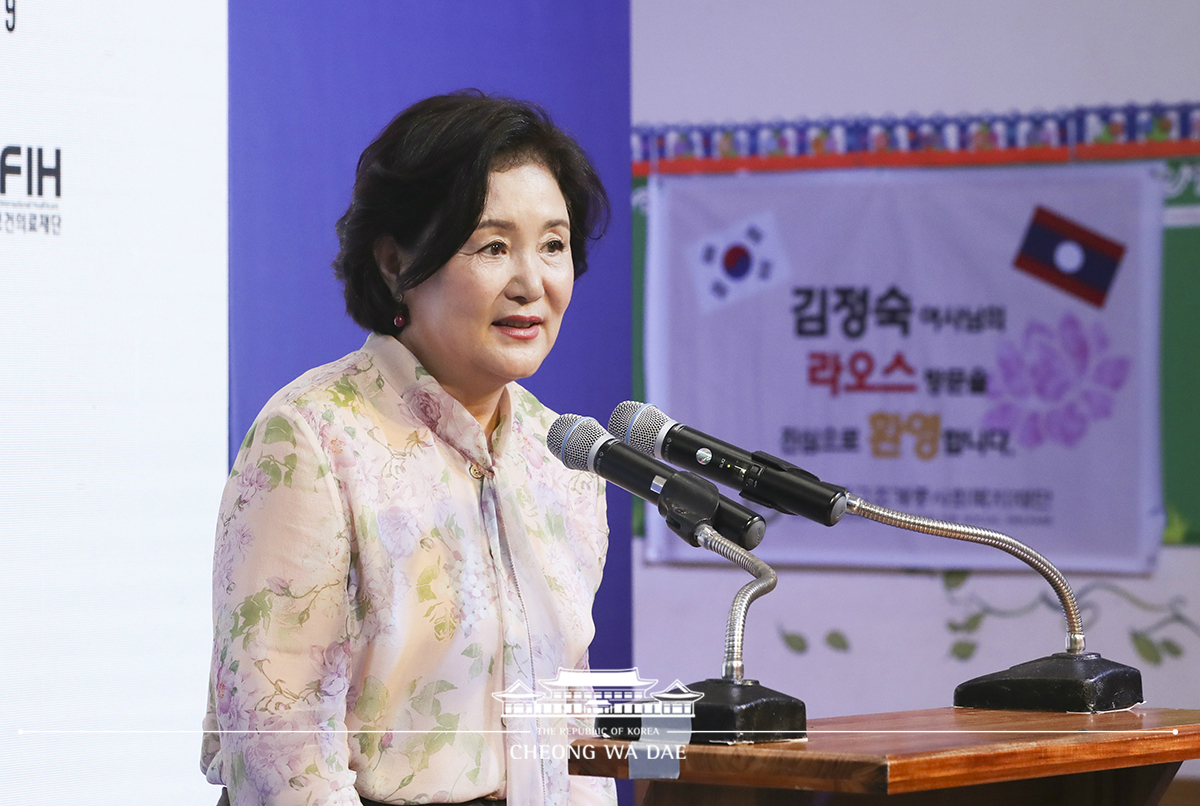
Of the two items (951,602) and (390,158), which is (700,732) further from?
(951,602)

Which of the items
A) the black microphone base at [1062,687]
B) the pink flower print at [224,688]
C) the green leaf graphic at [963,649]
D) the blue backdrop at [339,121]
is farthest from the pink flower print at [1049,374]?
the pink flower print at [224,688]

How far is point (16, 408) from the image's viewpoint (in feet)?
5.57

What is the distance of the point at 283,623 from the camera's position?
132cm

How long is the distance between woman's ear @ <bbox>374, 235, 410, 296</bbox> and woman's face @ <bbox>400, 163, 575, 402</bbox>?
1.2 inches

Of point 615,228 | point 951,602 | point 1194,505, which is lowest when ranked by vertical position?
point 951,602

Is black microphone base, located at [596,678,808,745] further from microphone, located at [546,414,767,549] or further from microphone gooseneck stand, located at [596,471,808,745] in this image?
microphone, located at [546,414,767,549]

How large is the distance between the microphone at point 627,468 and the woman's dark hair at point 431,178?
302 mm

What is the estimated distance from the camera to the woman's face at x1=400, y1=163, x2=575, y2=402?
1.50 m

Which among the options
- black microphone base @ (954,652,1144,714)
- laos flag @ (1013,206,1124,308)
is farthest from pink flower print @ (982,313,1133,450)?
black microphone base @ (954,652,1144,714)

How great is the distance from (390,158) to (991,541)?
830mm

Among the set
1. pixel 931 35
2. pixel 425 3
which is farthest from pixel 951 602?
pixel 425 3

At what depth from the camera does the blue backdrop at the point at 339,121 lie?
6.48ft

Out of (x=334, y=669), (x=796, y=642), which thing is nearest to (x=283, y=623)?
(x=334, y=669)

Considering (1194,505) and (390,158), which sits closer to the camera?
(390,158)
